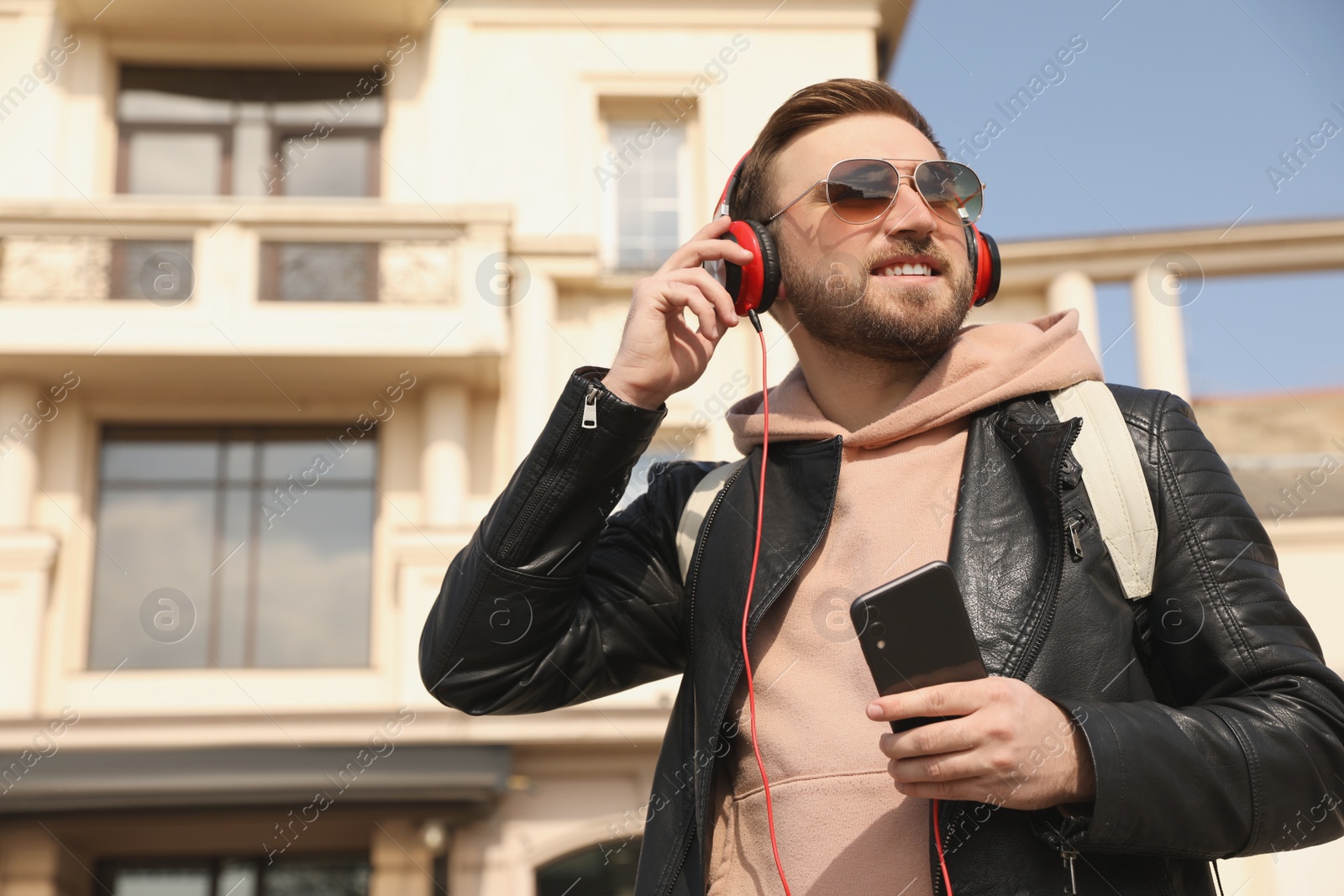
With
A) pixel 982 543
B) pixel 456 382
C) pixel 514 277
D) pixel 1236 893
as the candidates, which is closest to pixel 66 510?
pixel 456 382

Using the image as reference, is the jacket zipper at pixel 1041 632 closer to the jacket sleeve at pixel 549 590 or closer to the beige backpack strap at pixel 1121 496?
the beige backpack strap at pixel 1121 496

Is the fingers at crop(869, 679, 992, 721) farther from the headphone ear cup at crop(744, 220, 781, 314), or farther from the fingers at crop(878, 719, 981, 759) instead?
the headphone ear cup at crop(744, 220, 781, 314)

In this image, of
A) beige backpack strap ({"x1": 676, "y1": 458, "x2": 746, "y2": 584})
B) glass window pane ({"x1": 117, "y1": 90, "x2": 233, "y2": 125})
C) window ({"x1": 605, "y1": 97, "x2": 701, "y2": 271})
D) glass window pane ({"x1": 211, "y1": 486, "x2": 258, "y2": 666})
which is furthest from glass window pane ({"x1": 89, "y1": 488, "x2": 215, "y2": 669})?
beige backpack strap ({"x1": 676, "y1": 458, "x2": 746, "y2": 584})

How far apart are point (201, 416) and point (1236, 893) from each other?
9.62m

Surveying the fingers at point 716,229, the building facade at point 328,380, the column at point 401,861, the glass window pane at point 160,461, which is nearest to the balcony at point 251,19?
the building facade at point 328,380

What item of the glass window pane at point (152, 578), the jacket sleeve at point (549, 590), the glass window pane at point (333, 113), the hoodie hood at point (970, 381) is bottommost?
the jacket sleeve at point (549, 590)

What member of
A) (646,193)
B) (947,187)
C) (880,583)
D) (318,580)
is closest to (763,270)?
(947,187)

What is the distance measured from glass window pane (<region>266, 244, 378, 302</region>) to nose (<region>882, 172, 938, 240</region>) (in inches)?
383

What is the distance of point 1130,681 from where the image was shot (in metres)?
1.69

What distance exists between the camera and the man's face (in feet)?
6.90

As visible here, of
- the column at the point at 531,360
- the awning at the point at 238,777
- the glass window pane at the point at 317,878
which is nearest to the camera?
the awning at the point at 238,777

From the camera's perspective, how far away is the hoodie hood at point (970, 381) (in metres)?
1.94

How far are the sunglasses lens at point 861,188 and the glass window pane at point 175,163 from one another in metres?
11.4

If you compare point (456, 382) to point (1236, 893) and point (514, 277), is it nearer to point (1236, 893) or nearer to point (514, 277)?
point (514, 277)
